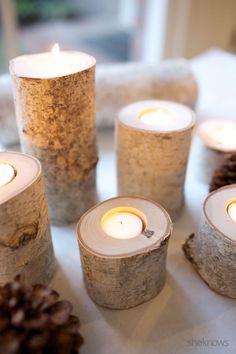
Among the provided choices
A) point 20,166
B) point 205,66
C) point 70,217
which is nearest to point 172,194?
point 70,217

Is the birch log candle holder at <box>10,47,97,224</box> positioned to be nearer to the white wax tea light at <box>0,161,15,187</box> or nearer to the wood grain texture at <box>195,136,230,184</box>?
the white wax tea light at <box>0,161,15,187</box>

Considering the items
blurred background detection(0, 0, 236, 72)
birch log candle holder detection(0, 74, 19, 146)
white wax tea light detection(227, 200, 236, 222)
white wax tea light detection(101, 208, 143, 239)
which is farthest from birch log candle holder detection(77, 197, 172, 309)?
blurred background detection(0, 0, 236, 72)

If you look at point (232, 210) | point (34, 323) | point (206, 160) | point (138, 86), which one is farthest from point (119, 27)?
point (34, 323)

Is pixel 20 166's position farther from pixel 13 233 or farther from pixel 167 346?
pixel 167 346

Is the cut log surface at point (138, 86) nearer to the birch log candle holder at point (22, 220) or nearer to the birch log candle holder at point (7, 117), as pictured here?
the birch log candle holder at point (7, 117)

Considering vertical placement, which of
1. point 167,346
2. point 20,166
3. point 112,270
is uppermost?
point 20,166

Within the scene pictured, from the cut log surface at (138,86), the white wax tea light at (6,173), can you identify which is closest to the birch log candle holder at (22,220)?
the white wax tea light at (6,173)
